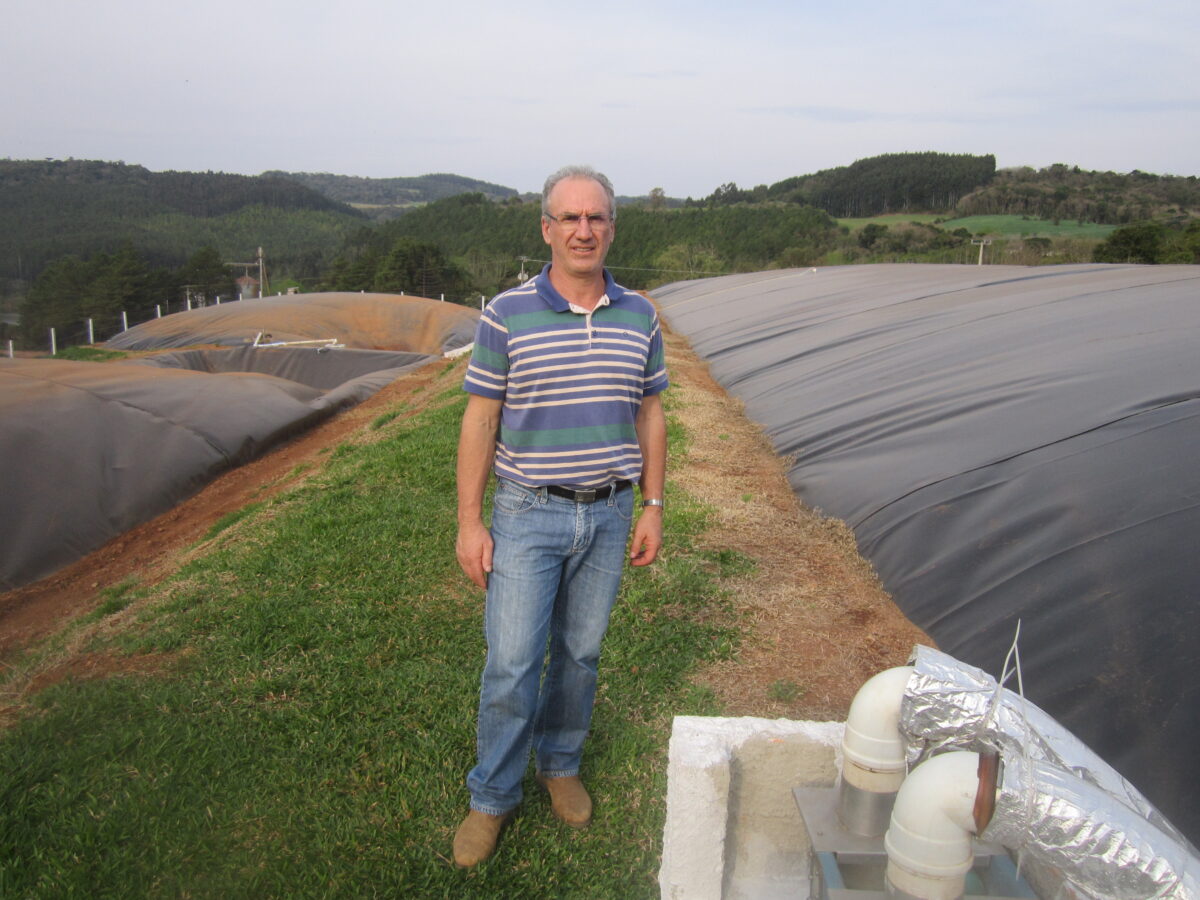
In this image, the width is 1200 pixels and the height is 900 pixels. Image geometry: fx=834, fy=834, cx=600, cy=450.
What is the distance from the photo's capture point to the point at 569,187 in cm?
203

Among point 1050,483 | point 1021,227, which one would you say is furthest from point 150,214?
point 1050,483

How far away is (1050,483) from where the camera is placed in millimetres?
3434

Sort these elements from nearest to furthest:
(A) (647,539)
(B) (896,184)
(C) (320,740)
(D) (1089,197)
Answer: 1. (A) (647,539)
2. (C) (320,740)
3. (D) (1089,197)
4. (B) (896,184)

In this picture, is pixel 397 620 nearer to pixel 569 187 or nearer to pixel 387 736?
pixel 387 736

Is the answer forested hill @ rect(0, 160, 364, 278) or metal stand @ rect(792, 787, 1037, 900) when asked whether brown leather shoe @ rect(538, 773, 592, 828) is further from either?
forested hill @ rect(0, 160, 364, 278)

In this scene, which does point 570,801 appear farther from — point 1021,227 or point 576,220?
point 1021,227

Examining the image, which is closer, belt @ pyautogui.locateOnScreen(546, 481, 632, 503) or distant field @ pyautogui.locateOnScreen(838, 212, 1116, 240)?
belt @ pyautogui.locateOnScreen(546, 481, 632, 503)

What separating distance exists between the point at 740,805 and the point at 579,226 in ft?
4.75

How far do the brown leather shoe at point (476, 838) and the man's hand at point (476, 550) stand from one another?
0.67 metres

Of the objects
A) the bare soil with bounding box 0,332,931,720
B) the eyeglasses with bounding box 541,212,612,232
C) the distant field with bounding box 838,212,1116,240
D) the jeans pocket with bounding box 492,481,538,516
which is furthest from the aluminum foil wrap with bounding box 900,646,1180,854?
the distant field with bounding box 838,212,1116,240

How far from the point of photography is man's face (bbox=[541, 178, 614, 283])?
201 centimetres

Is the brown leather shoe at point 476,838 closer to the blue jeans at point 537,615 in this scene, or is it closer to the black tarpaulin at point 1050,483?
the blue jeans at point 537,615

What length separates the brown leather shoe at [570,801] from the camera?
2348 mm

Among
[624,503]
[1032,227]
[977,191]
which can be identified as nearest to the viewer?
[624,503]
